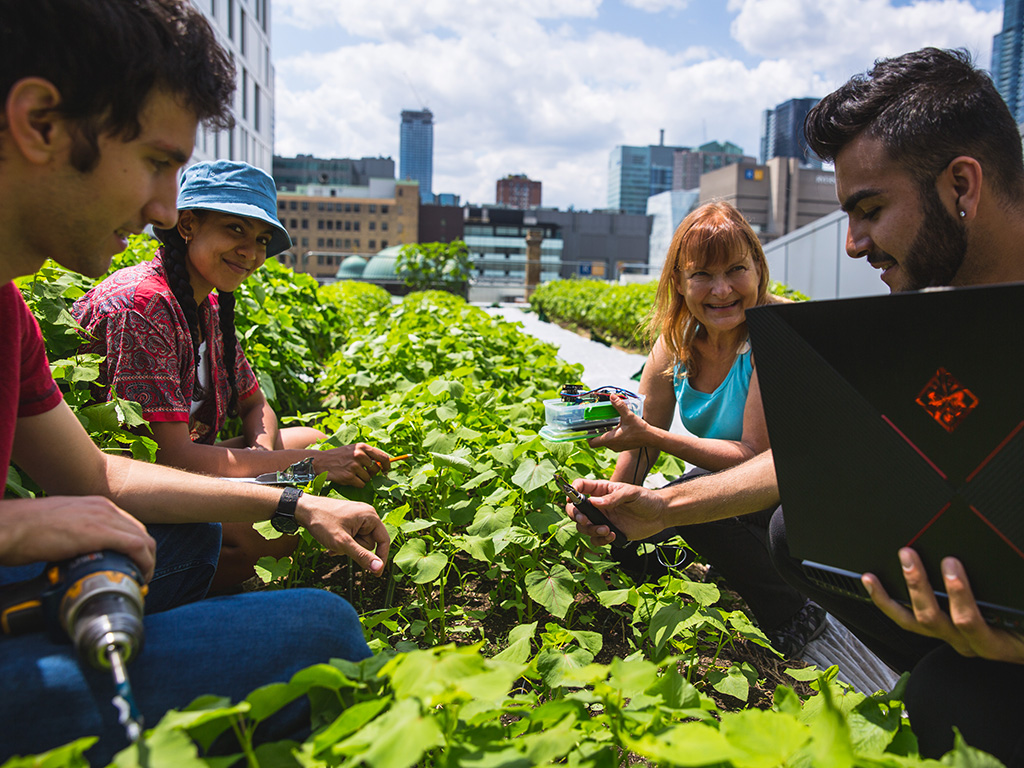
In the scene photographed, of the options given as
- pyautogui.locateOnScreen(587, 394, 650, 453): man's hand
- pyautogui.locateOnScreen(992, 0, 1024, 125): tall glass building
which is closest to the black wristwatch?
pyautogui.locateOnScreen(587, 394, 650, 453): man's hand

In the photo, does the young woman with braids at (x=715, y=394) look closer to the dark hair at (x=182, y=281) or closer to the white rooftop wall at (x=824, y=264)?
the dark hair at (x=182, y=281)

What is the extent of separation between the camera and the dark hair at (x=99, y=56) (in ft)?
3.33

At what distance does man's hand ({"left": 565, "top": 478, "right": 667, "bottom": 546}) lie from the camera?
179 cm

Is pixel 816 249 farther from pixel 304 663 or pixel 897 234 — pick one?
pixel 304 663

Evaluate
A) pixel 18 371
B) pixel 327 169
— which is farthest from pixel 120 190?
pixel 327 169

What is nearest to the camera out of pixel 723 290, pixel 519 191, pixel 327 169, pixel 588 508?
pixel 588 508

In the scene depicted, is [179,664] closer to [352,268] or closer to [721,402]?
[721,402]

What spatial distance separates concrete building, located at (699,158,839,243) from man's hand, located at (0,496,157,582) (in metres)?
66.7

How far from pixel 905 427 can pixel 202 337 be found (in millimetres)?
2102

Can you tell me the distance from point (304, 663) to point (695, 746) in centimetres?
59

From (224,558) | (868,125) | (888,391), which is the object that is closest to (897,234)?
(868,125)

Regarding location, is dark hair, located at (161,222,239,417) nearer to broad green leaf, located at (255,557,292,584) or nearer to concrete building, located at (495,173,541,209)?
broad green leaf, located at (255,557,292,584)

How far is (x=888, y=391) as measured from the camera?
41.8 inches

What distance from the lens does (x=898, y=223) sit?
1.73 m
